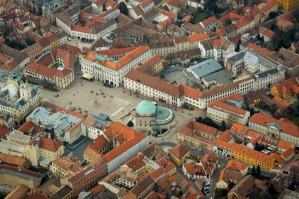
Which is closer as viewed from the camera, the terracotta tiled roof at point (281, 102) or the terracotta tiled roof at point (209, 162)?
the terracotta tiled roof at point (209, 162)

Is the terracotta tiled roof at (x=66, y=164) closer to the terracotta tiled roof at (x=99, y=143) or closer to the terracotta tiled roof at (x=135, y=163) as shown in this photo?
the terracotta tiled roof at (x=99, y=143)

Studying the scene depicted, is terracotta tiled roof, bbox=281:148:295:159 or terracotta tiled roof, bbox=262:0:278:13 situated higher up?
terracotta tiled roof, bbox=262:0:278:13

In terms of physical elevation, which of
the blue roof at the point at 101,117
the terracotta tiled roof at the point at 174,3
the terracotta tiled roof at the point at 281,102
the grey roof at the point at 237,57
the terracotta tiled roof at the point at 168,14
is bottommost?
the blue roof at the point at 101,117

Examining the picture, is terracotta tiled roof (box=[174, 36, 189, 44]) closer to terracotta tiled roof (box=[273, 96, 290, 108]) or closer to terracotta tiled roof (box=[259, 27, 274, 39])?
terracotta tiled roof (box=[259, 27, 274, 39])

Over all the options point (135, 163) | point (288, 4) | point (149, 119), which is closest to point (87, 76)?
point (149, 119)

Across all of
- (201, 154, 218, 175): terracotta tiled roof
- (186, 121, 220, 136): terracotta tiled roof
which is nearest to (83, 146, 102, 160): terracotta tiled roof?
(201, 154, 218, 175): terracotta tiled roof

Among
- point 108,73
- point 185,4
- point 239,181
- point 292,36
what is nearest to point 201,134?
point 239,181

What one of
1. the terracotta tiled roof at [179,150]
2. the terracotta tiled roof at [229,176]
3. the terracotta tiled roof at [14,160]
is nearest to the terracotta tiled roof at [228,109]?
the terracotta tiled roof at [179,150]
